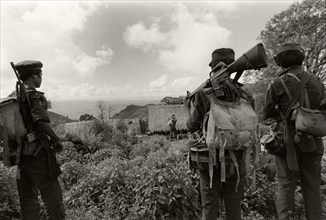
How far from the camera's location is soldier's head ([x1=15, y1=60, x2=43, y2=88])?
3.58m

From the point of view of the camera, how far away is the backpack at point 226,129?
9.92 feet

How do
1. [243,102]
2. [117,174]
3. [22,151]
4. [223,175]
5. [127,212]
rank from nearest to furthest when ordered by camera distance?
[223,175] → [243,102] → [22,151] → [127,212] → [117,174]

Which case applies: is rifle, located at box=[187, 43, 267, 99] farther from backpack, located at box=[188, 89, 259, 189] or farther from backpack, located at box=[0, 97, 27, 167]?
backpack, located at box=[0, 97, 27, 167]

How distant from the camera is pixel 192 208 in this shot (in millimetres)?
4754

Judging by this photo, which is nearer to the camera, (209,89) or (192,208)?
(209,89)

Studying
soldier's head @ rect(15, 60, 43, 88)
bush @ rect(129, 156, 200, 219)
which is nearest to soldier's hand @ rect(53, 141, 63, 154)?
soldier's head @ rect(15, 60, 43, 88)

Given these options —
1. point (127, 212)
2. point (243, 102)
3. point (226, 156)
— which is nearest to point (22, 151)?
point (127, 212)

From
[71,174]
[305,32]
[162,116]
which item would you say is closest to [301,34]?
[305,32]

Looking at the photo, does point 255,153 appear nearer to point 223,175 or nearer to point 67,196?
point 223,175

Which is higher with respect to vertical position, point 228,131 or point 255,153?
point 228,131

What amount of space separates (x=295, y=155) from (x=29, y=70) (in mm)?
3403

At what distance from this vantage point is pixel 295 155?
3623 mm

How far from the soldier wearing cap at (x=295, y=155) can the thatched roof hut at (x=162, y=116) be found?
65.3 ft

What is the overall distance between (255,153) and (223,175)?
0.59 m
